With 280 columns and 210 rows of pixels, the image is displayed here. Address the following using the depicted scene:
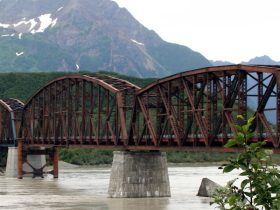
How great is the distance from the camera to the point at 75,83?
316ft

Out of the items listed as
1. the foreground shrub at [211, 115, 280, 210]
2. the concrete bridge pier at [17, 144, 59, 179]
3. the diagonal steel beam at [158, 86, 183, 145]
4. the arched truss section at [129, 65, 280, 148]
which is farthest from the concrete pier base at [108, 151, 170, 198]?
the foreground shrub at [211, 115, 280, 210]

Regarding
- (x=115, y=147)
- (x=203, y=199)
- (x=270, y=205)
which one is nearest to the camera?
(x=270, y=205)

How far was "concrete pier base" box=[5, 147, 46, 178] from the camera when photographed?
11706 centimetres

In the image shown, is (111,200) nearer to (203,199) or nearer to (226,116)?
(203,199)

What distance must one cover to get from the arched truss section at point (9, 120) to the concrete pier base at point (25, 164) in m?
3.79

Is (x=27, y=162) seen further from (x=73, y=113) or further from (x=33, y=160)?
(x=73, y=113)

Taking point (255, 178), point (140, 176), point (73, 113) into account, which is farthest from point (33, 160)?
point (255, 178)

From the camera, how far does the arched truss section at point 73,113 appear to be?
76.5 meters

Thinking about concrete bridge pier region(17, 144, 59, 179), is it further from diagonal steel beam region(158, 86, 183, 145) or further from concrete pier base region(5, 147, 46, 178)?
diagonal steel beam region(158, 86, 183, 145)

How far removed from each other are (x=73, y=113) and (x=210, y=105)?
45.0 m

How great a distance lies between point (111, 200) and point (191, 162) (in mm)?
114909

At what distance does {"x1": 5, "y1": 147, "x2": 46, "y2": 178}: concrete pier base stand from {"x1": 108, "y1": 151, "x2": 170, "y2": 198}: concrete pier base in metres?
51.3

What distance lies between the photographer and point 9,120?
127 metres

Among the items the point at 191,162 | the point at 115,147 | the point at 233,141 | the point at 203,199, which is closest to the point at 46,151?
the point at 115,147
